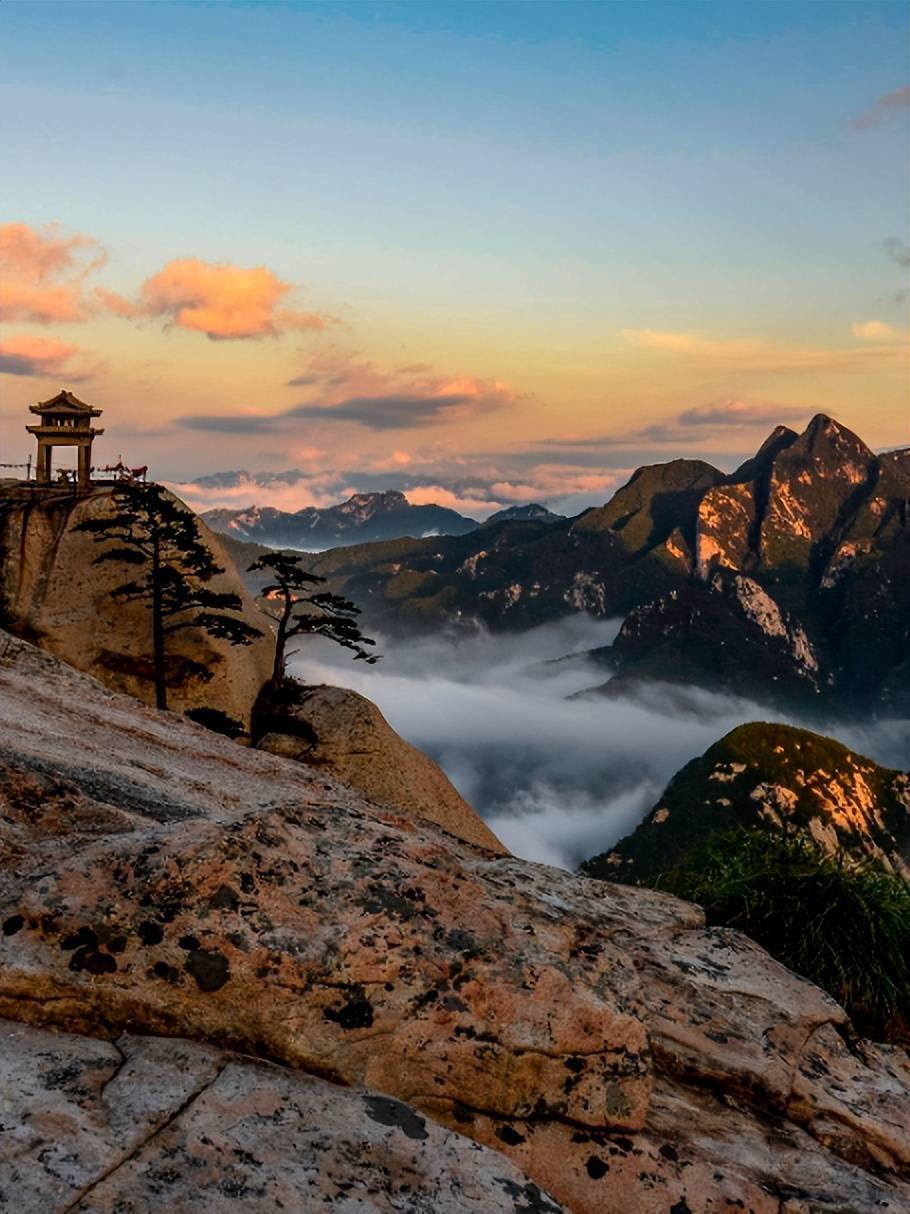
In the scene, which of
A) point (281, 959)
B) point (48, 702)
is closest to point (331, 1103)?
point (281, 959)

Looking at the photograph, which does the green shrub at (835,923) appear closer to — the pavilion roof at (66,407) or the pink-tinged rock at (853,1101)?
the pink-tinged rock at (853,1101)

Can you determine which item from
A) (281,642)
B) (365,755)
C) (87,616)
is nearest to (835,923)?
(365,755)

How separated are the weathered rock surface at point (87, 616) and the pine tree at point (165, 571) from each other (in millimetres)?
791

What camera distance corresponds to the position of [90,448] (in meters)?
57.2

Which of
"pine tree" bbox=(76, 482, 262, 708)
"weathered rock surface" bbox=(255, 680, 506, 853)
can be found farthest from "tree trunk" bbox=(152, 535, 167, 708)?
"weathered rock surface" bbox=(255, 680, 506, 853)

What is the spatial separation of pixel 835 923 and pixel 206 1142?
1351 centimetres

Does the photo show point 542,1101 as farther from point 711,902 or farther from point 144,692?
point 144,692

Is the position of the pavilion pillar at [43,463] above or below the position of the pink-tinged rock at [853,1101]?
above

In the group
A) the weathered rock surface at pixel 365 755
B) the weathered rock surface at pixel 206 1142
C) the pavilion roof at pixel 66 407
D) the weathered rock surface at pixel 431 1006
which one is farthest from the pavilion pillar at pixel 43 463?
the weathered rock surface at pixel 206 1142

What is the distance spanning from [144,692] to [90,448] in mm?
17570

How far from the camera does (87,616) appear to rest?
50.3 meters

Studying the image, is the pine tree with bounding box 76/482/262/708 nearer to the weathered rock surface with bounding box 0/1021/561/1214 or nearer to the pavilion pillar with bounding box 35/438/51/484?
the pavilion pillar with bounding box 35/438/51/484

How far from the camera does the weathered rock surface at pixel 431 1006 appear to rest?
7238mm

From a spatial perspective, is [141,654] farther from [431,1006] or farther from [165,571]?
[431,1006]
